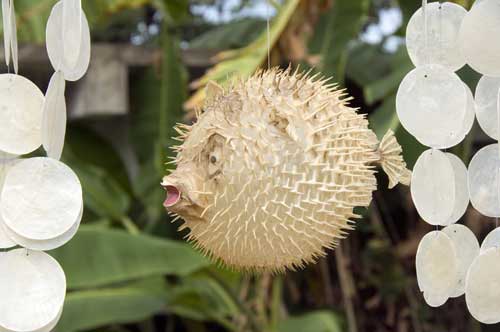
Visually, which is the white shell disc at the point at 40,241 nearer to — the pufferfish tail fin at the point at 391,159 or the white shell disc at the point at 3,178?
the white shell disc at the point at 3,178

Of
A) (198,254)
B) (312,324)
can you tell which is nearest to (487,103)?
(198,254)

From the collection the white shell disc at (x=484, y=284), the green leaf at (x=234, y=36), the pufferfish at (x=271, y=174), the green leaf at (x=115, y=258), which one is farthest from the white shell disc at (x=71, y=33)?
the green leaf at (x=234, y=36)

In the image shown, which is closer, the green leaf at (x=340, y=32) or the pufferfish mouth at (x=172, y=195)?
the pufferfish mouth at (x=172, y=195)

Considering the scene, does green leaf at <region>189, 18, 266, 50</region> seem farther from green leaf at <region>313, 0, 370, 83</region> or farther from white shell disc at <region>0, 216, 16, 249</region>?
white shell disc at <region>0, 216, 16, 249</region>

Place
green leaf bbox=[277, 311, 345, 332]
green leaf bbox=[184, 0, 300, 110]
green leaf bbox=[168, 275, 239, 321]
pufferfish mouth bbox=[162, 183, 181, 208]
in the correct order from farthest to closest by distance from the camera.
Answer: green leaf bbox=[168, 275, 239, 321] < green leaf bbox=[277, 311, 345, 332] < green leaf bbox=[184, 0, 300, 110] < pufferfish mouth bbox=[162, 183, 181, 208]

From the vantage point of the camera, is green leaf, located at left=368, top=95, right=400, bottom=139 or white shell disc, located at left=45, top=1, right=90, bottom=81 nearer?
white shell disc, located at left=45, top=1, right=90, bottom=81

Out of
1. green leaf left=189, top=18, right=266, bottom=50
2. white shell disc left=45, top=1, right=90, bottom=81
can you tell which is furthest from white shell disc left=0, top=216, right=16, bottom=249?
green leaf left=189, top=18, right=266, bottom=50

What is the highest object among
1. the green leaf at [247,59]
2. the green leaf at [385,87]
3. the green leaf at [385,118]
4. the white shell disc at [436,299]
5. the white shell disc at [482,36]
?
the white shell disc at [482,36]

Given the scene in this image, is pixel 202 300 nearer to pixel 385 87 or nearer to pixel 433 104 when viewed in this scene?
pixel 385 87
